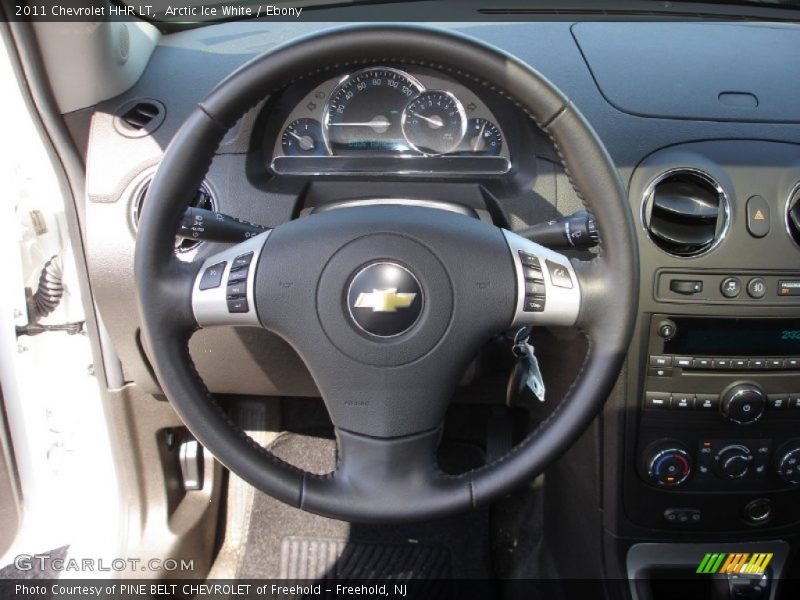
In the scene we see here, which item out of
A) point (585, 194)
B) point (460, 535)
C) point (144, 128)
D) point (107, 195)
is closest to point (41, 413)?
point (107, 195)

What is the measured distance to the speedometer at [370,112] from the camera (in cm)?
141

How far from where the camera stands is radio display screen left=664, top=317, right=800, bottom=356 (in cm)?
135

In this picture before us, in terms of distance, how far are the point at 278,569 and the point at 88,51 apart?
1.43 meters

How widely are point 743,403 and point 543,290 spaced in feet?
1.88

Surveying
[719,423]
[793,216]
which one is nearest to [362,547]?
[719,423]

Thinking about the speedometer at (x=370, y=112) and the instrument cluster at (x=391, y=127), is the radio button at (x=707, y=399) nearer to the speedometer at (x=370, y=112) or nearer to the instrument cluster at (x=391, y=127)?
the instrument cluster at (x=391, y=127)

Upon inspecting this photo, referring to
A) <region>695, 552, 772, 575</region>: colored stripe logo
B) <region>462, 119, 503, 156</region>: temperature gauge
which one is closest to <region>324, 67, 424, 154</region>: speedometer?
<region>462, 119, 503, 156</region>: temperature gauge

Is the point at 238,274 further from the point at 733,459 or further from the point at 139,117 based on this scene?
the point at 733,459

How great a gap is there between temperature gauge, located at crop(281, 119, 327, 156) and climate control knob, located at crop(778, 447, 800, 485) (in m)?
1.14

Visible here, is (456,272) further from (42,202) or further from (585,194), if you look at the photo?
(42,202)

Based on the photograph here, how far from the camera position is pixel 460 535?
6.73 ft

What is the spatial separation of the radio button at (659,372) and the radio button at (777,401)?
0.70 ft

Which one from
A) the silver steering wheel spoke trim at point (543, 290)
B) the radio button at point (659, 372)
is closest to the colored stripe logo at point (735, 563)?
the radio button at point (659, 372)

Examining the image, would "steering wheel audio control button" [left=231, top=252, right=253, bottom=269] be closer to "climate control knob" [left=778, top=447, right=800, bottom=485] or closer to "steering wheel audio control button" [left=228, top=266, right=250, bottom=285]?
"steering wheel audio control button" [left=228, top=266, right=250, bottom=285]
